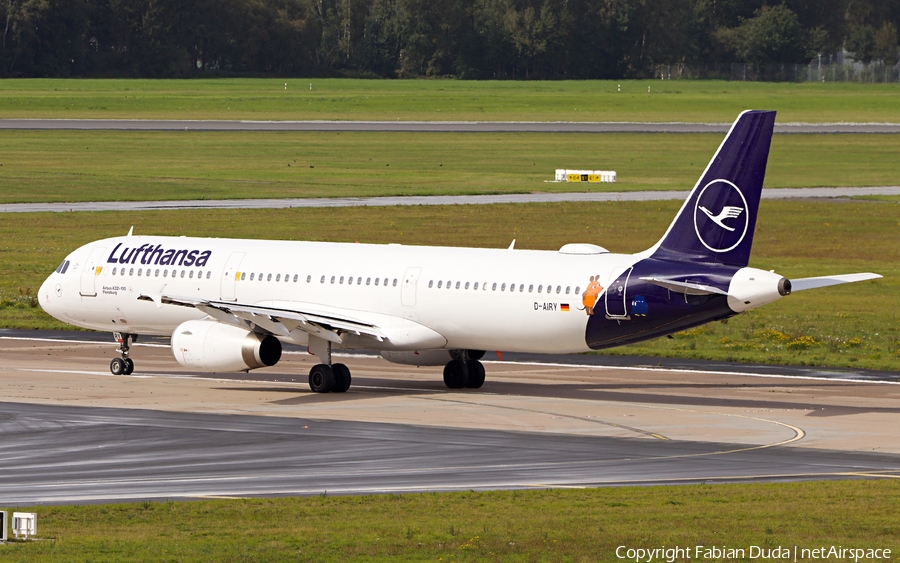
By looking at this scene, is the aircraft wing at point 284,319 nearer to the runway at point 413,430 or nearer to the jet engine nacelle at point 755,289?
the runway at point 413,430

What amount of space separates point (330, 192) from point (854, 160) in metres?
46.2

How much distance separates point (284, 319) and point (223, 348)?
6.12 ft

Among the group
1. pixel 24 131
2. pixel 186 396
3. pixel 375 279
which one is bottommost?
pixel 186 396

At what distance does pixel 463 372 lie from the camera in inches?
Result: 1758

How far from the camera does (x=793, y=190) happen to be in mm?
106000

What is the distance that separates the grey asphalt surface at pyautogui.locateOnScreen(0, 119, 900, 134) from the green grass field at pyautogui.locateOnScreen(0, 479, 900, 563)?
124030 millimetres

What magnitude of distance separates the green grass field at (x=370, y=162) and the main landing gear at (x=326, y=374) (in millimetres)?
58670

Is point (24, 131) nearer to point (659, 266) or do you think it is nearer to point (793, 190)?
point (793, 190)

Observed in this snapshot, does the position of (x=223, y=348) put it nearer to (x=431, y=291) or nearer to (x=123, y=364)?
(x=431, y=291)

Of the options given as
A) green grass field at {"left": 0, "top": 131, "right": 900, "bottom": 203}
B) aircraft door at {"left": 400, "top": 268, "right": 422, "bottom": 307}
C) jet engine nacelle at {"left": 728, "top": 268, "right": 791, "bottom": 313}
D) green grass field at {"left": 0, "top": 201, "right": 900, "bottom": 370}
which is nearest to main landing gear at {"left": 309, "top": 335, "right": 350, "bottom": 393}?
aircraft door at {"left": 400, "top": 268, "right": 422, "bottom": 307}

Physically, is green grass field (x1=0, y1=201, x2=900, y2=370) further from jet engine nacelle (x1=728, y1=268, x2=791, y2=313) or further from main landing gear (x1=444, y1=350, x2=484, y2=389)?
jet engine nacelle (x1=728, y1=268, x2=791, y2=313)

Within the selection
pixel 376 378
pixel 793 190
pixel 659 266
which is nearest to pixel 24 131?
pixel 793 190

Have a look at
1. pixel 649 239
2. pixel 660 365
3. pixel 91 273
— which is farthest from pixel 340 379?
pixel 649 239

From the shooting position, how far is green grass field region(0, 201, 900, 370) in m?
53.6
